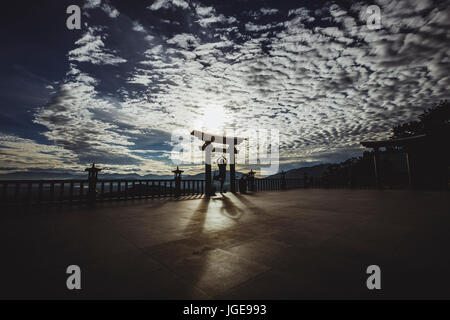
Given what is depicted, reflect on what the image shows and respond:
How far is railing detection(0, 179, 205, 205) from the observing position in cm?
606

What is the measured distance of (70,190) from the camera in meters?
6.98

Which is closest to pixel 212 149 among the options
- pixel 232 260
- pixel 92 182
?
pixel 92 182

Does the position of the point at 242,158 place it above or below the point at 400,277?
above

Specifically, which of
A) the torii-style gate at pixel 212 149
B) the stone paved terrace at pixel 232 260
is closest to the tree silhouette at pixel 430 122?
the torii-style gate at pixel 212 149

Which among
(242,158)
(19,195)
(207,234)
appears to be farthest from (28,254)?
(242,158)

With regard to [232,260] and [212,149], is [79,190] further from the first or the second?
[232,260]

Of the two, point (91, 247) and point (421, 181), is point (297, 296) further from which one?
point (421, 181)

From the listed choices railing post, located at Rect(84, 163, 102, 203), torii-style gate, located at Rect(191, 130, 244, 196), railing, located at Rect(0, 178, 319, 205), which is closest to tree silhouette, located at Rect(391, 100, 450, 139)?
torii-style gate, located at Rect(191, 130, 244, 196)

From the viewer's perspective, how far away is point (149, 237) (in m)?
2.95

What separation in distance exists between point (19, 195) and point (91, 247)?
626 centimetres

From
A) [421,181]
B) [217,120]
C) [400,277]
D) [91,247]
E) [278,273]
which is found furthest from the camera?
[421,181]

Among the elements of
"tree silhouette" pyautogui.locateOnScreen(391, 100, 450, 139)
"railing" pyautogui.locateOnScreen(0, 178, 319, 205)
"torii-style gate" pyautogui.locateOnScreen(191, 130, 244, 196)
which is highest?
"tree silhouette" pyautogui.locateOnScreen(391, 100, 450, 139)

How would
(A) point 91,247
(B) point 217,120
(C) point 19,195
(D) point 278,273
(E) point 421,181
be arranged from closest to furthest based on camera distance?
(D) point 278,273 → (A) point 91,247 → (C) point 19,195 → (B) point 217,120 → (E) point 421,181

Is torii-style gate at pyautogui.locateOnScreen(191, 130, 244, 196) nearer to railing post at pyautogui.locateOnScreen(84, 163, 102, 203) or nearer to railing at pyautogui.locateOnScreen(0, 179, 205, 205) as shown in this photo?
railing at pyautogui.locateOnScreen(0, 179, 205, 205)
